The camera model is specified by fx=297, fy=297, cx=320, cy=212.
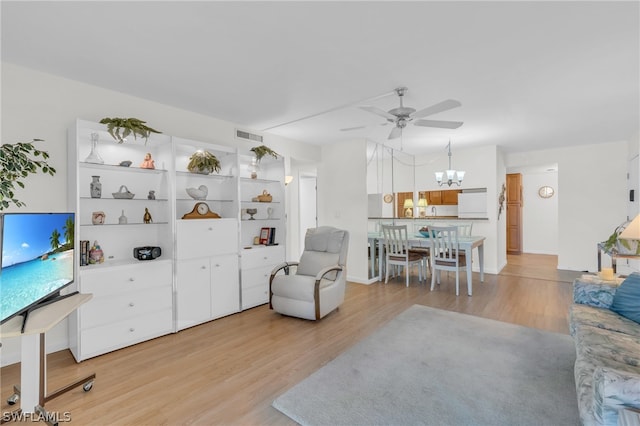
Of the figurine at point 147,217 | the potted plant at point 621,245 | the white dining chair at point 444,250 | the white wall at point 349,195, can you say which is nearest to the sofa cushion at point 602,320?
the potted plant at point 621,245

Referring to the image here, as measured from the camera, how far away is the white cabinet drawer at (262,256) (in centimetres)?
396

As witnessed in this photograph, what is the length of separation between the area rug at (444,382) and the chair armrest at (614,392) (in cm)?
67

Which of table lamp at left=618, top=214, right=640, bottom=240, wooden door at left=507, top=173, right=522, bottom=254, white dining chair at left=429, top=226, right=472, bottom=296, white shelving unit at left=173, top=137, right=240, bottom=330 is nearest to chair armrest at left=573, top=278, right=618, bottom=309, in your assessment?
table lamp at left=618, top=214, right=640, bottom=240

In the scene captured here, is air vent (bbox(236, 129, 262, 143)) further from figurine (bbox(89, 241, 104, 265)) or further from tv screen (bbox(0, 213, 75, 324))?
tv screen (bbox(0, 213, 75, 324))

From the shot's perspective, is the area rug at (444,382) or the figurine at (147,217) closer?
the area rug at (444,382)

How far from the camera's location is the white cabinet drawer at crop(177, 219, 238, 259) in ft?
11.0

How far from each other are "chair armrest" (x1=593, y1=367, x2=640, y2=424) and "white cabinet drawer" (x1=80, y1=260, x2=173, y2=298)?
11.2 feet

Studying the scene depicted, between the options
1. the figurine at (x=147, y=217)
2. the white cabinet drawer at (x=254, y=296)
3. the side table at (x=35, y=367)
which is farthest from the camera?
the white cabinet drawer at (x=254, y=296)

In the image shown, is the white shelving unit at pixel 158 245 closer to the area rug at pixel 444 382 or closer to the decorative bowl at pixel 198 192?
the decorative bowl at pixel 198 192

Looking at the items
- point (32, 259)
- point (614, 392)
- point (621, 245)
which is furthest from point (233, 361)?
point (621, 245)

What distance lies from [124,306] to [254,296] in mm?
1559

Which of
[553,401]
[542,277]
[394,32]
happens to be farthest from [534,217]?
[394,32]

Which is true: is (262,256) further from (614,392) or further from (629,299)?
(629,299)

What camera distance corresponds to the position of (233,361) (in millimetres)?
2588
